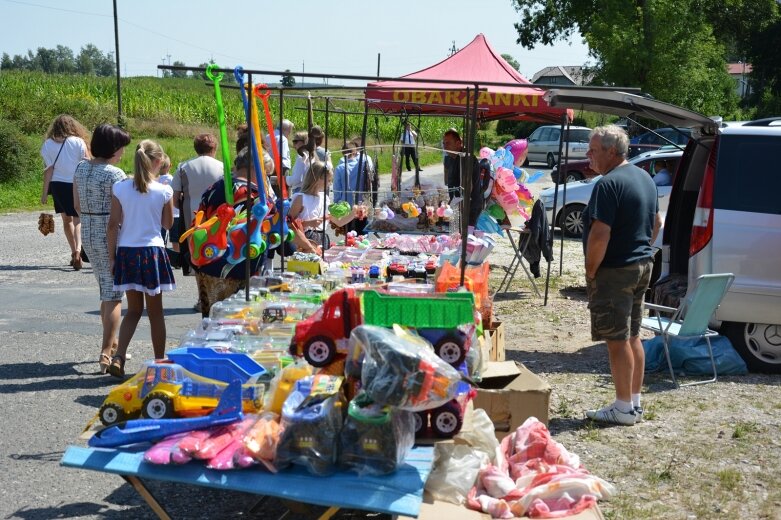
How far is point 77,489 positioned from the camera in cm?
495

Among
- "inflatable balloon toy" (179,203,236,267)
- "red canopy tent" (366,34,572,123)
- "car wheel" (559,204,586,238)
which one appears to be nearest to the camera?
"inflatable balloon toy" (179,203,236,267)

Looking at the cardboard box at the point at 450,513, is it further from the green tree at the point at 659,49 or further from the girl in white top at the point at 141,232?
the green tree at the point at 659,49

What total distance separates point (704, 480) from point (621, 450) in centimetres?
61

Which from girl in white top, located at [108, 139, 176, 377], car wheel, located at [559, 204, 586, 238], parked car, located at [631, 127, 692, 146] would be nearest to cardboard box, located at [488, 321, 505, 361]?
girl in white top, located at [108, 139, 176, 377]

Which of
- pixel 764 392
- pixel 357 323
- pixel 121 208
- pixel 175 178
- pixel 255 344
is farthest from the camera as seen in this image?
pixel 175 178

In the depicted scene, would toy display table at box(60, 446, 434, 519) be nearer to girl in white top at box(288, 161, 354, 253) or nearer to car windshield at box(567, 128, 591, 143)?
Result: girl in white top at box(288, 161, 354, 253)

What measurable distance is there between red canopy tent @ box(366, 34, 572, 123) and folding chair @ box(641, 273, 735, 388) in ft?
16.8

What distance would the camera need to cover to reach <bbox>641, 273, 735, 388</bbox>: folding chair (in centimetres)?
710

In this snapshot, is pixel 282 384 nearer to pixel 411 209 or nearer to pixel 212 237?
pixel 212 237

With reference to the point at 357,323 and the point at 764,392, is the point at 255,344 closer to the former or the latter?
the point at 357,323

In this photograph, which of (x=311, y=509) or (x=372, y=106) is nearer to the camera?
(x=311, y=509)

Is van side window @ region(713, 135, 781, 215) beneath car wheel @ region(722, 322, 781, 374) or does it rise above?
above

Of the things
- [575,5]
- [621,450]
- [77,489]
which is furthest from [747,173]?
[575,5]

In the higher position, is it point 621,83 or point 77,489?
point 621,83
